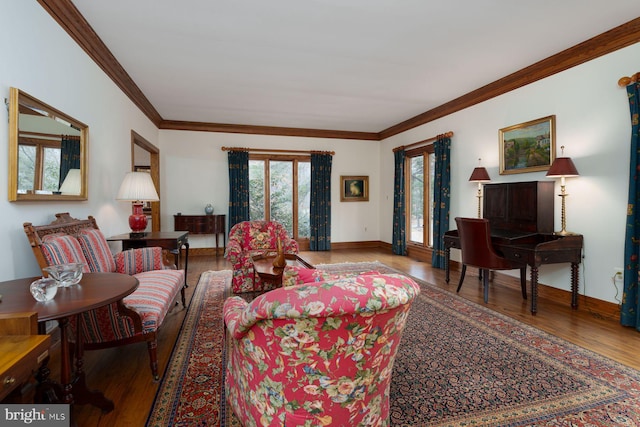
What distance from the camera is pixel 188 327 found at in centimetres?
294

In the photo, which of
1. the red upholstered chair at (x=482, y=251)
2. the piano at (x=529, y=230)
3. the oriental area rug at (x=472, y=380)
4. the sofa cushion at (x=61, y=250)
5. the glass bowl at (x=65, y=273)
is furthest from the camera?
the red upholstered chair at (x=482, y=251)

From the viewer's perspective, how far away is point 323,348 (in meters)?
1.09

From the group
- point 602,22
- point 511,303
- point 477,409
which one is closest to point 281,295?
point 477,409

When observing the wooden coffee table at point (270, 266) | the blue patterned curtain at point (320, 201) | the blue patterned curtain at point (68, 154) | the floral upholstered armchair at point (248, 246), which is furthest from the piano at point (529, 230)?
the blue patterned curtain at point (68, 154)

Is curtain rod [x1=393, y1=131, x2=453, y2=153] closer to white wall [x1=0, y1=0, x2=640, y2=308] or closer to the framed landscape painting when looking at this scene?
white wall [x1=0, y1=0, x2=640, y2=308]

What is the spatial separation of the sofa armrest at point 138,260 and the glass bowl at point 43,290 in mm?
1482

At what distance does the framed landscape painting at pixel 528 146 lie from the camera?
3717 mm

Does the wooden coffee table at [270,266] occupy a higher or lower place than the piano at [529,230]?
lower

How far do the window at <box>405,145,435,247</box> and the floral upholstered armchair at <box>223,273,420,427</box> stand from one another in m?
5.15

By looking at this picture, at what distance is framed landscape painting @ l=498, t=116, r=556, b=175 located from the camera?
372 centimetres

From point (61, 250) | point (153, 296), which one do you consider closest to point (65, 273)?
point (61, 250)

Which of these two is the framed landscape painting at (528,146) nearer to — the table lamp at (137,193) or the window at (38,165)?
the table lamp at (137,193)

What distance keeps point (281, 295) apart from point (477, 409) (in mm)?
1508

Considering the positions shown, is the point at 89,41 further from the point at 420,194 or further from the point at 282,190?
the point at 420,194
